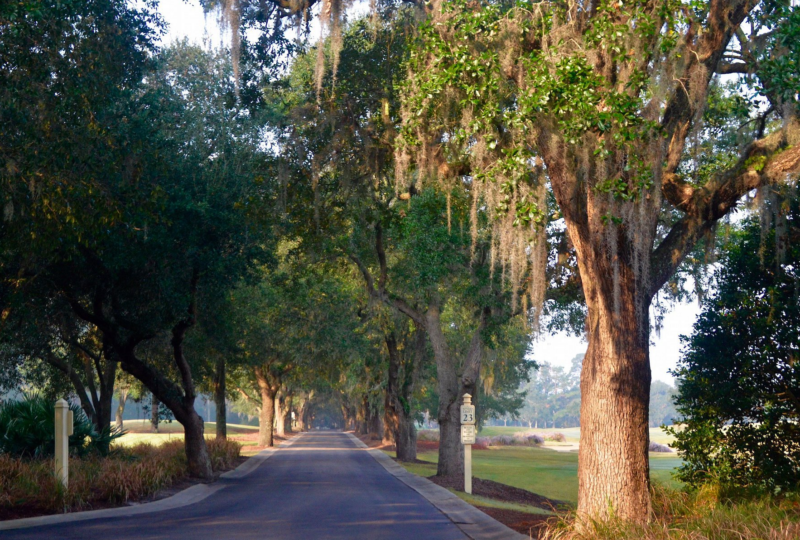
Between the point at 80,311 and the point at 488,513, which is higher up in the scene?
the point at 80,311

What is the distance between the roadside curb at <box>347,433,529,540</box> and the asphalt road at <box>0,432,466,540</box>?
0.67 ft

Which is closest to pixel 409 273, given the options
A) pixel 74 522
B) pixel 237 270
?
pixel 237 270

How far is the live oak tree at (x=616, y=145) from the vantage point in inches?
368

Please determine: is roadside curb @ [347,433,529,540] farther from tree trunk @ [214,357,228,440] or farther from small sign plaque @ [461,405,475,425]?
tree trunk @ [214,357,228,440]

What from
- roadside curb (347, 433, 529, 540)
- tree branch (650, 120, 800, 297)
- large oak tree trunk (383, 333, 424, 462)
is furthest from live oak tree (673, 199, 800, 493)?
large oak tree trunk (383, 333, 424, 462)

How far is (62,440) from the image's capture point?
1395 centimetres

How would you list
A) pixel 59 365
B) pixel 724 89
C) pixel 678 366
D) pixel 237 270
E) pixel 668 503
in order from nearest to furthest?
pixel 668 503, pixel 678 366, pixel 724 89, pixel 237 270, pixel 59 365

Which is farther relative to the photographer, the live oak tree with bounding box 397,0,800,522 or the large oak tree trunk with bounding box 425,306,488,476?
the large oak tree trunk with bounding box 425,306,488,476

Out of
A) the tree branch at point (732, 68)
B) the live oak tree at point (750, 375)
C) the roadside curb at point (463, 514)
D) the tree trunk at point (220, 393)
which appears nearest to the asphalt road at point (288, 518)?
the roadside curb at point (463, 514)

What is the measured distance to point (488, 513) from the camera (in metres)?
13.2

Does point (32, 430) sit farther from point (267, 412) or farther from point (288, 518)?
point (267, 412)

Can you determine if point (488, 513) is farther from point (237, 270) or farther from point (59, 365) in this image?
point (59, 365)

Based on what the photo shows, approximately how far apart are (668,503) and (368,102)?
10183mm

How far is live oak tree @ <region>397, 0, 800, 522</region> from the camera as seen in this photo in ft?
30.7
